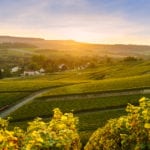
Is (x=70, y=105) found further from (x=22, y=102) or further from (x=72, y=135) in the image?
(x=72, y=135)

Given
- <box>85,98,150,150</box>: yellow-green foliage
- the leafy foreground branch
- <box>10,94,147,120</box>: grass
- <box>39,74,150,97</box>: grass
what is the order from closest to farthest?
the leafy foreground branch < <box>85,98,150,150</box>: yellow-green foliage < <box>10,94,147,120</box>: grass < <box>39,74,150,97</box>: grass

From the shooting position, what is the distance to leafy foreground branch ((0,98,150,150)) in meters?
17.0

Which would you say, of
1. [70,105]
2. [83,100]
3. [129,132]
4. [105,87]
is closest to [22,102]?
[70,105]

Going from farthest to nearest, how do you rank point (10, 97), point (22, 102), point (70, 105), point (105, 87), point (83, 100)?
point (105, 87)
point (10, 97)
point (22, 102)
point (83, 100)
point (70, 105)

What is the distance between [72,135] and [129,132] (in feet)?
12.0

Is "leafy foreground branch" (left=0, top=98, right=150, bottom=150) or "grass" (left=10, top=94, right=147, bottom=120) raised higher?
"leafy foreground branch" (left=0, top=98, right=150, bottom=150)

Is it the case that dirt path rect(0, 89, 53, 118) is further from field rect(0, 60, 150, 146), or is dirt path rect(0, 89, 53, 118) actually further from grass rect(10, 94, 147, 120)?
grass rect(10, 94, 147, 120)

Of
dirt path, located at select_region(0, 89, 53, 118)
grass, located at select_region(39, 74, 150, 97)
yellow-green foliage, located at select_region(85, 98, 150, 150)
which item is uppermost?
yellow-green foliage, located at select_region(85, 98, 150, 150)

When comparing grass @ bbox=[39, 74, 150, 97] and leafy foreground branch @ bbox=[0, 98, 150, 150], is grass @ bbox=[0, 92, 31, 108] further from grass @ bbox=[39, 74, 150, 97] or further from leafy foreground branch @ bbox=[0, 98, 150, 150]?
leafy foreground branch @ bbox=[0, 98, 150, 150]

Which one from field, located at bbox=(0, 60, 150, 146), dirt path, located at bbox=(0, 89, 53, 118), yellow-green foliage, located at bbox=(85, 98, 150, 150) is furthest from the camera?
dirt path, located at bbox=(0, 89, 53, 118)

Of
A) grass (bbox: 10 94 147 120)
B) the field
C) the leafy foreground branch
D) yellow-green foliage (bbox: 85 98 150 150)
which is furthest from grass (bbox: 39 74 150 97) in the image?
the leafy foreground branch

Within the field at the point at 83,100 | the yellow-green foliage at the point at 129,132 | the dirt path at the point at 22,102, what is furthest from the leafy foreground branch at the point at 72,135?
the dirt path at the point at 22,102

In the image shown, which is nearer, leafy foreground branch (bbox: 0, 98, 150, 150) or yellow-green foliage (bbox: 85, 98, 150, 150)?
leafy foreground branch (bbox: 0, 98, 150, 150)

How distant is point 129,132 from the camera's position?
22812mm
